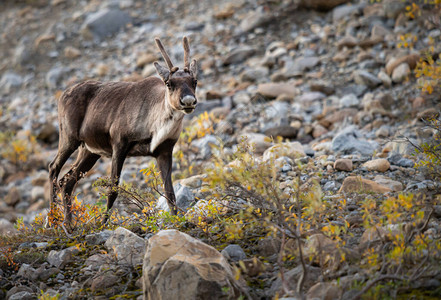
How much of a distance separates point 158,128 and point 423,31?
8352 millimetres

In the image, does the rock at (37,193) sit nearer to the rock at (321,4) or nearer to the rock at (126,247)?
the rock at (126,247)

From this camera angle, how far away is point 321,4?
49.6 ft

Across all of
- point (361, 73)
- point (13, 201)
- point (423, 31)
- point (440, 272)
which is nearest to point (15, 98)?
point (13, 201)

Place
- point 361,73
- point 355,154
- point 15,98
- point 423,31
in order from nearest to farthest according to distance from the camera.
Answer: point 355,154 → point 361,73 → point 423,31 → point 15,98

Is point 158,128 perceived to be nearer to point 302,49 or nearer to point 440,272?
point 440,272

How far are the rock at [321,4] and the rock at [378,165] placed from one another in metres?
9.00

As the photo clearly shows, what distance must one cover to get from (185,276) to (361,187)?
9.03ft

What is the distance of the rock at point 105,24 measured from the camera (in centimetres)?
1812

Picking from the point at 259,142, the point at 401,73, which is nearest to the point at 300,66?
the point at 401,73

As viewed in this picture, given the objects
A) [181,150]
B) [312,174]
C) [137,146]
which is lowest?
[181,150]

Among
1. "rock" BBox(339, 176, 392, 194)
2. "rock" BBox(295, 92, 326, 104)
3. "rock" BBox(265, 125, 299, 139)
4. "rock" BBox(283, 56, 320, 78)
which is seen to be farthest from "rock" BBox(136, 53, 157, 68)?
"rock" BBox(339, 176, 392, 194)

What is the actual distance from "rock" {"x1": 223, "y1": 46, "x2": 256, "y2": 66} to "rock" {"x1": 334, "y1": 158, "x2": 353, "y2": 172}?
768 cm

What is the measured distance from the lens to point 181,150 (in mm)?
10016

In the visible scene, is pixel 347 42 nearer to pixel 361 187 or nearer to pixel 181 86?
pixel 181 86
